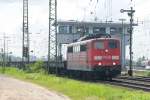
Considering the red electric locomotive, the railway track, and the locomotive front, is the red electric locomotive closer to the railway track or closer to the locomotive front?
the locomotive front

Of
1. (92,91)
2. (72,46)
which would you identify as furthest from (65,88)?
(72,46)

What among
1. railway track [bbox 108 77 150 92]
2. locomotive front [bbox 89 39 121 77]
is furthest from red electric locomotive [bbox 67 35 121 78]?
railway track [bbox 108 77 150 92]

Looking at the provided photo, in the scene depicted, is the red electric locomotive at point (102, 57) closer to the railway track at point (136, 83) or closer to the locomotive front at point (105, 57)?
the locomotive front at point (105, 57)

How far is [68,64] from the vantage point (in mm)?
54750

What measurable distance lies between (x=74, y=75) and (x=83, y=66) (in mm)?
8795

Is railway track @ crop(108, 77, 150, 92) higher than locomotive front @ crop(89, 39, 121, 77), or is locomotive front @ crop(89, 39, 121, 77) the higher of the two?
locomotive front @ crop(89, 39, 121, 77)

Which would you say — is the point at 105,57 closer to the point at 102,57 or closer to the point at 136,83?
the point at 102,57

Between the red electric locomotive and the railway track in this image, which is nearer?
the railway track

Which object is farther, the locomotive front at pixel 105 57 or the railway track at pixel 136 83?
the locomotive front at pixel 105 57

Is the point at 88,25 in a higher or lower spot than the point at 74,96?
higher

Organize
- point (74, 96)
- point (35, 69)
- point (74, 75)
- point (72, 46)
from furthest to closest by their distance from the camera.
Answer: point (35, 69) → point (74, 75) → point (72, 46) → point (74, 96)

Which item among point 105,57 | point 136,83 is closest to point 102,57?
point 105,57

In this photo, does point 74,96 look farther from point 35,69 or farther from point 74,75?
point 35,69

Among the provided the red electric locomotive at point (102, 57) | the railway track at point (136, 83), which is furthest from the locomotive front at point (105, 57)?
the railway track at point (136, 83)
